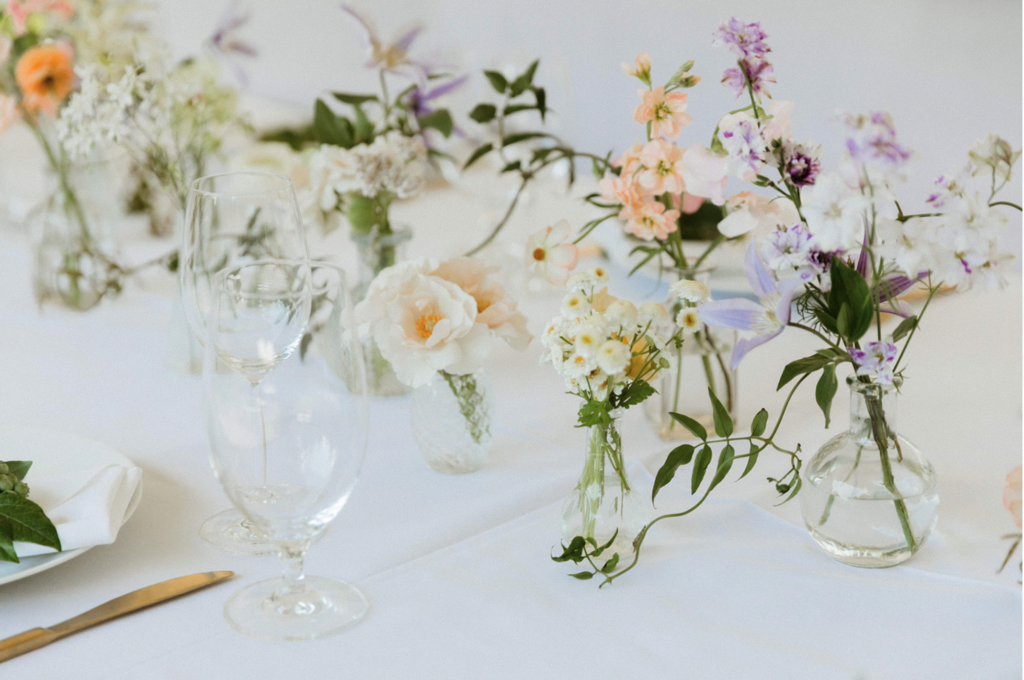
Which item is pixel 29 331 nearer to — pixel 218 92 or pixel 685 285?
pixel 218 92

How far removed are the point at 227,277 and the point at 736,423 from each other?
1.76 ft

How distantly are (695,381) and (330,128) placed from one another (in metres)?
0.49

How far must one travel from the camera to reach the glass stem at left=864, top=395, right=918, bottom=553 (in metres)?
0.68

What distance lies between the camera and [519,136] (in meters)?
1.00

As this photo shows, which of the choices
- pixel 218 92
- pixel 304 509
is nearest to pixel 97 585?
pixel 304 509

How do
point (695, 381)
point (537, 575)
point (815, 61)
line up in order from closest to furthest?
point (537, 575) < point (695, 381) < point (815, 61)

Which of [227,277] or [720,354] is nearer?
[227,277]

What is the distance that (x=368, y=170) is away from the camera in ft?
3.38

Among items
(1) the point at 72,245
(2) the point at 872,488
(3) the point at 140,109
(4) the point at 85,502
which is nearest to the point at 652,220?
(2) the point at 872,488

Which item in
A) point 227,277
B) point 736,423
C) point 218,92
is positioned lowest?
point 736,423

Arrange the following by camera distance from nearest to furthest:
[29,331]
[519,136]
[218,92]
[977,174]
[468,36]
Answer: [977,174] < [519,136] < [29,331] < [218,92] < [468,36]

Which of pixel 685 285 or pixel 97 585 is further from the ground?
pixel 685 285

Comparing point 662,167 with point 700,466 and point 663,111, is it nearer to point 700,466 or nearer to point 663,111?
point 663,111

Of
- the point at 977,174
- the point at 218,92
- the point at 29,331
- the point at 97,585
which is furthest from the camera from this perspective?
the point at 218,92
